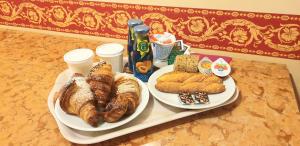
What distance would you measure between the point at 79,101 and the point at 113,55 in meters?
0.24

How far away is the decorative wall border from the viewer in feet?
3.38

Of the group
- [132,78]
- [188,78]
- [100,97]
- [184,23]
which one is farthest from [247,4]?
[100,97]

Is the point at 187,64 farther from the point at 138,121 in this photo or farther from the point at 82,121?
the point at 82,121

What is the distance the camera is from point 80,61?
943mm

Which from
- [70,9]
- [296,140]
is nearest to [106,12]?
[70,9]

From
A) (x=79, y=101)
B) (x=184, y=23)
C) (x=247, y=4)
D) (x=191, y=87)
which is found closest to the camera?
(x=79, y=101)

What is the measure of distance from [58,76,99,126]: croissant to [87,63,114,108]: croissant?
0.06 feet

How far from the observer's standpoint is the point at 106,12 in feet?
3.98

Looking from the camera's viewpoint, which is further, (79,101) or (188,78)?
(188,78)

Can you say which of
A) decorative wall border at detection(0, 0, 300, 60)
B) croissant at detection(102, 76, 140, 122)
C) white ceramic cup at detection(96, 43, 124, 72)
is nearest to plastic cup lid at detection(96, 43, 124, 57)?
white ceramic cup at detection(96, 43, 124, 72)

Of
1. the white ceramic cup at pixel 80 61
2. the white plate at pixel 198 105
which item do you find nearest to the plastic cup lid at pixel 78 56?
the white ceramic cup at pixel 80 61

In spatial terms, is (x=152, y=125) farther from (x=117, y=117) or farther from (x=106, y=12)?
(x=106, y=12)

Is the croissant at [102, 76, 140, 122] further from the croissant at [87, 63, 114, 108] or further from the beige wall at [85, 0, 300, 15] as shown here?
the beige wall at [85, 0, 300, 15]

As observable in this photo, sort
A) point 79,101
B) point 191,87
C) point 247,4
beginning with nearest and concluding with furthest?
point 79,101 → point 191,87 → point 247,4
